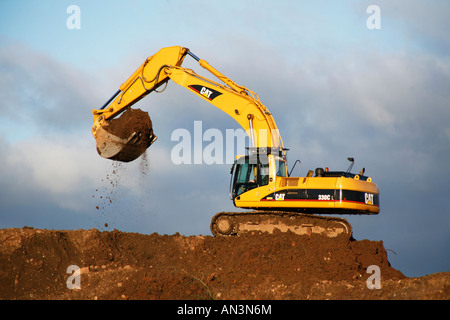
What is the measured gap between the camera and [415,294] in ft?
37.0

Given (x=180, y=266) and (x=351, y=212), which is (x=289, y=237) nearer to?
(x=351, y=212)

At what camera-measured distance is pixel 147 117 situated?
1631cm

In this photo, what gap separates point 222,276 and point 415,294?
16.4ft

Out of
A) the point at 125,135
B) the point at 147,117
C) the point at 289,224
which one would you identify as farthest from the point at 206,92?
the point at 289,224

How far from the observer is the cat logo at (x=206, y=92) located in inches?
625

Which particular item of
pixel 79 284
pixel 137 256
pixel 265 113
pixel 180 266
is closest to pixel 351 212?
pixel 265 113

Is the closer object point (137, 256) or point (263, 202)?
point (263, 202)

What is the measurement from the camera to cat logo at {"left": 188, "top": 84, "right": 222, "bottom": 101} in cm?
1587

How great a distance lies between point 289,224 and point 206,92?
16.0 ft

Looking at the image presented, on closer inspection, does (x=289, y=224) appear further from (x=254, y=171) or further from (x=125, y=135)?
(x=125, y=135)

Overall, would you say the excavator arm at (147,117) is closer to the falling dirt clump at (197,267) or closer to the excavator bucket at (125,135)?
the excavator bucket at (125,135)

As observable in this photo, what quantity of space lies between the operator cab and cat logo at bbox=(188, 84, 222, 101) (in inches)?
83.3
